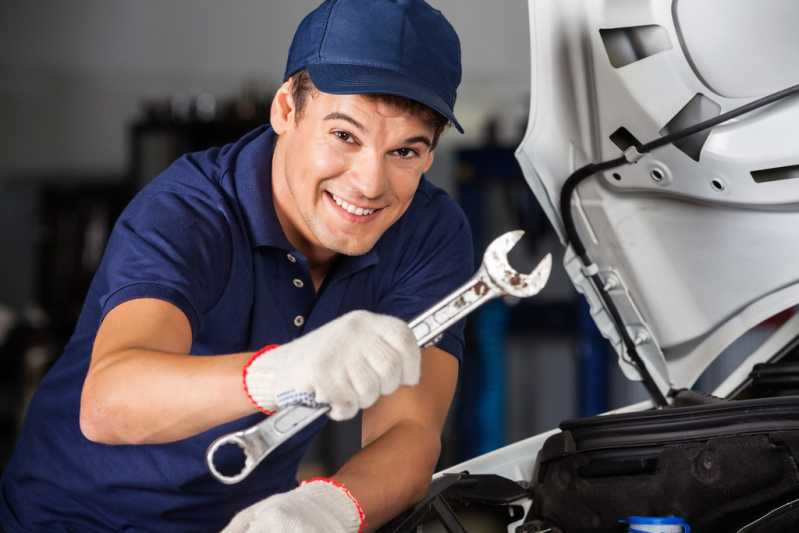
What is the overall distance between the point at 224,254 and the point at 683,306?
715mm

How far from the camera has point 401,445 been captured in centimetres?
130

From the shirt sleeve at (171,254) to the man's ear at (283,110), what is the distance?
0.49 feet

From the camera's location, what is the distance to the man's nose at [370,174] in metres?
1.20

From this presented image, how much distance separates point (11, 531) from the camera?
4.58ft

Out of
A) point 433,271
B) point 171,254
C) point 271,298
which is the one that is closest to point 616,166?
point 433,271

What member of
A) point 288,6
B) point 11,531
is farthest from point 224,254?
point 288,6

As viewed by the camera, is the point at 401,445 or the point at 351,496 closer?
the point at 351,496

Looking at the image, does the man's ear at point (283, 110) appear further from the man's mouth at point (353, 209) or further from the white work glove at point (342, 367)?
the white work glove at point (342, 367)

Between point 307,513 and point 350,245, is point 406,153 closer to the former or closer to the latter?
point 350,245

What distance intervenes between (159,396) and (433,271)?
564mm

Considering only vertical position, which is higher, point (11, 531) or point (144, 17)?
point (144, 17)

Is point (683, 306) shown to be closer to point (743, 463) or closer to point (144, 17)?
point (743, 463)

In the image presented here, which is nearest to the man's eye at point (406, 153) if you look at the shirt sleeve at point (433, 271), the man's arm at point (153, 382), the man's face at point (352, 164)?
the man's face at point (352, 164)

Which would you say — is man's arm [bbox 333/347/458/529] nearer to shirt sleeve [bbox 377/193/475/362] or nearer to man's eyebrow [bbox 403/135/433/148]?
shirt sleeve [bbox 377/193/475/362]
